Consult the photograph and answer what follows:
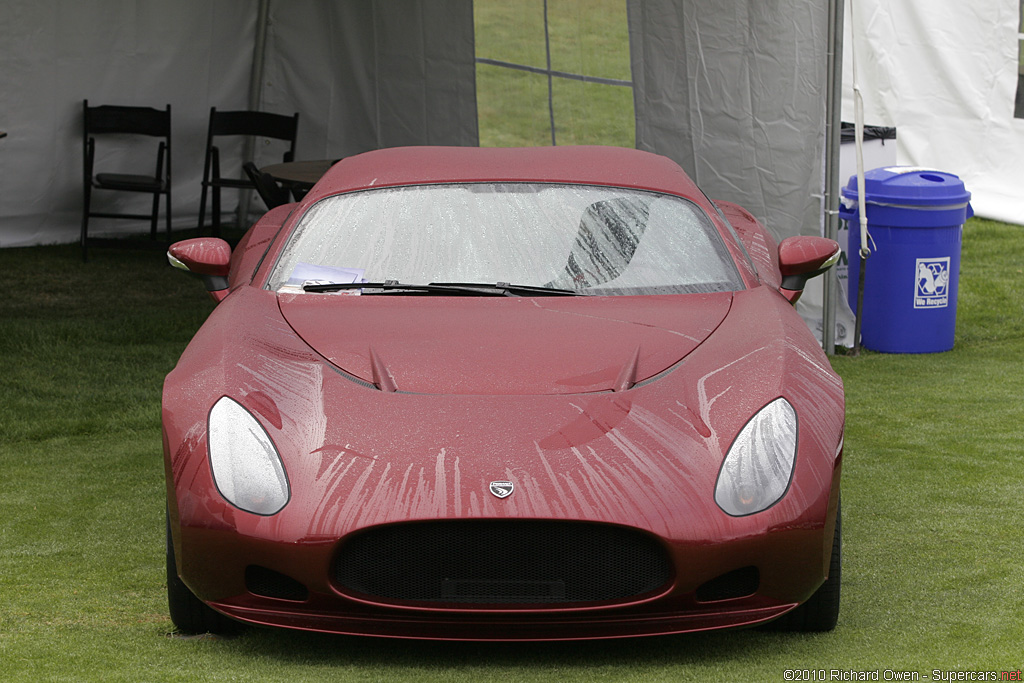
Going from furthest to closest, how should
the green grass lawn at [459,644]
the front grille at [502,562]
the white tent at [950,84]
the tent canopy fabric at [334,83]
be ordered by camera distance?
the white tent at [950,84]
the tent canopy fabric at [334,83]
the green grass lawn at [459,644]
the front grille at [502,562]

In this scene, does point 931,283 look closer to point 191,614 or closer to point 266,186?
point 266,186

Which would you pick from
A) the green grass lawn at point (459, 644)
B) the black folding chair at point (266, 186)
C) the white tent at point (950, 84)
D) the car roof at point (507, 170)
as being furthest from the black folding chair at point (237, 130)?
the car roof at point (507, 170)

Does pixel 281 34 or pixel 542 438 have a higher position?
pixel 281 34

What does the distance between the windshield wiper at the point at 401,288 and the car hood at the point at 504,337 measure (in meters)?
0.05

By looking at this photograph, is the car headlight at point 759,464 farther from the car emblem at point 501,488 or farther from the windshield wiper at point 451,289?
the windshield wiper at point 451,289

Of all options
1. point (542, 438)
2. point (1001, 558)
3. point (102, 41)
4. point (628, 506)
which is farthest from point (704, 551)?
point (102, 41)


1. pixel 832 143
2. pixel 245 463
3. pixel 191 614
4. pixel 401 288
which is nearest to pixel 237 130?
pixel 832 143

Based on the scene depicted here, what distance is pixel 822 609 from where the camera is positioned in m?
3.05

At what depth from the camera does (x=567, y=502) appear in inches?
105

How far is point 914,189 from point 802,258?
133 inches

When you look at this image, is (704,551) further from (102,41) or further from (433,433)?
(102,41)

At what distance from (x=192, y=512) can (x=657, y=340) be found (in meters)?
1.23

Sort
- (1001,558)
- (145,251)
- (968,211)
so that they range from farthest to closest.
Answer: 1. (145,251)
2. (968,211)
3. (1001,558)

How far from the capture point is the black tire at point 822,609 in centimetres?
303
